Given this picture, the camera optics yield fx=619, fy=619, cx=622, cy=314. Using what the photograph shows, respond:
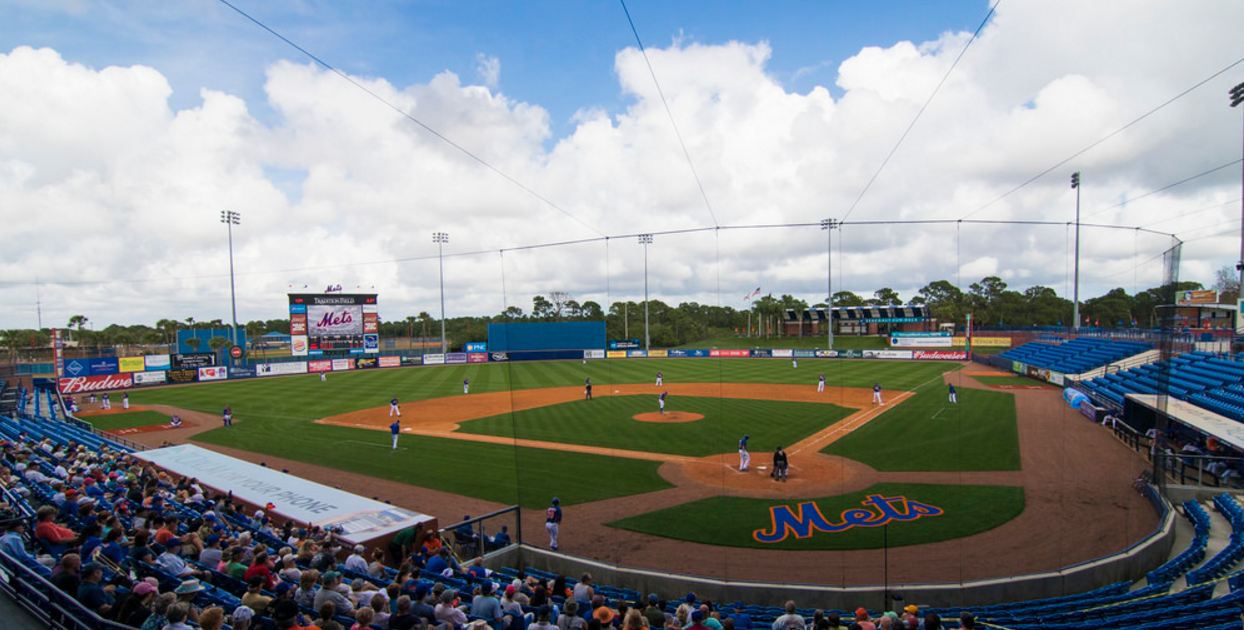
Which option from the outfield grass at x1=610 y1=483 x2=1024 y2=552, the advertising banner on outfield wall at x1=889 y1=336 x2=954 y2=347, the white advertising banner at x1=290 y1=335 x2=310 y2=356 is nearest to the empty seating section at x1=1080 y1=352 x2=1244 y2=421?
the outfield grass at x1=610 y1=483 x2=1024 y2=552

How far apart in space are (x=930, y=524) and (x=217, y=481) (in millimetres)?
17122

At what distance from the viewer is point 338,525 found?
38.3 ft

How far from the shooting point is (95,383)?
155 feet

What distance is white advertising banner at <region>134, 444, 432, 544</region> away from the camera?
11703 mm

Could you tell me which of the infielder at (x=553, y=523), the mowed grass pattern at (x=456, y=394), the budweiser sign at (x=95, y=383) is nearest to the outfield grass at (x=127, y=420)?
the mowed grass pattern at (x=456, y=394)

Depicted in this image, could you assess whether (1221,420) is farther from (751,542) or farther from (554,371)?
(554,371)

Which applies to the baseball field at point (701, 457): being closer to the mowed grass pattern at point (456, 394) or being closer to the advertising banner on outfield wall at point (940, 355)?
the mowed grass pattern at point (456, 394)

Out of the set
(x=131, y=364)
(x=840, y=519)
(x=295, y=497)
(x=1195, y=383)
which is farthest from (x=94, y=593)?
(x=131, y=364)

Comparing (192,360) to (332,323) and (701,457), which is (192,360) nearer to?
(332,323)

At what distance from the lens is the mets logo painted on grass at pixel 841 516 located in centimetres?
1412

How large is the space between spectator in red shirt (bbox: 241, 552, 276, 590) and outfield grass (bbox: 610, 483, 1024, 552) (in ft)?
28.7

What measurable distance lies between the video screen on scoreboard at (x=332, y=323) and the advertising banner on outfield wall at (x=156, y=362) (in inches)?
377

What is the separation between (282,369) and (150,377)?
10.4 metres

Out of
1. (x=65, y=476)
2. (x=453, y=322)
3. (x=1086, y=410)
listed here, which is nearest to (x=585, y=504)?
(x=65, y=476)
